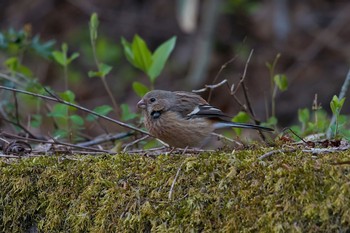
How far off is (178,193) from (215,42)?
8.33m

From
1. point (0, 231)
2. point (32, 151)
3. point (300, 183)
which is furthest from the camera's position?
point (32, 151)

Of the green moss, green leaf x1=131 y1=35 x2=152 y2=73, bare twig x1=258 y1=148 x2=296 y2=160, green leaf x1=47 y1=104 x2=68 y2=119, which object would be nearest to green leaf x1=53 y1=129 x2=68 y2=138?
green leaf x1=47 y1=104 x2=68 y2=119

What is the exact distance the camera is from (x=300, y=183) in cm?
273

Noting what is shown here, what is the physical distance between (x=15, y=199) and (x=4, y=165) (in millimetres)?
268

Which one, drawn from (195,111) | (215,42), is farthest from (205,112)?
(215,42)

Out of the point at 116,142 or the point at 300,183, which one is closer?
the point at 300,183

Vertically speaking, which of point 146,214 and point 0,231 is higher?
point 146,214

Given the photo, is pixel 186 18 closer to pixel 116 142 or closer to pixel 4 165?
pixel 116 142

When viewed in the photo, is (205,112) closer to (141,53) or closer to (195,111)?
(195,111)

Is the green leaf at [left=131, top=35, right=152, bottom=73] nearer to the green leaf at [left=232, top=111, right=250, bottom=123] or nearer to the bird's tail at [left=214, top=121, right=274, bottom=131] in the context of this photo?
the bird's tail at [left=214, top=121, right=274, bottom=131]

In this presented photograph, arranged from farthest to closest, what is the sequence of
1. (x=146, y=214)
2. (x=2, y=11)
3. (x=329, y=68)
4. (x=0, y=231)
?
(x=2, y=11)
(x=329, y=68)
(x=0, y=231)
(x=146, y=214)

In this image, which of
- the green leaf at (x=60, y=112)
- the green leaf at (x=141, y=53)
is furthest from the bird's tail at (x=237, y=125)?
the green leaf at (x=60, y=112)

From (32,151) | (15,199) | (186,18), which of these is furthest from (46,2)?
(15,199)

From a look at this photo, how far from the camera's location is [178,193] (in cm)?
Answer: 296
